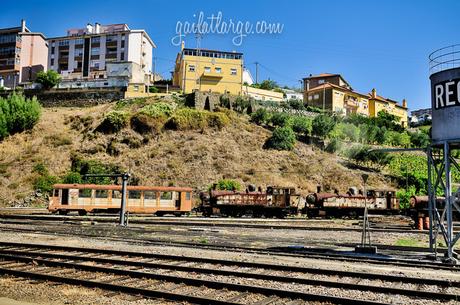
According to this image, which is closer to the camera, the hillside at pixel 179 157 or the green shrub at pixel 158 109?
the hillside at pixel 179 157

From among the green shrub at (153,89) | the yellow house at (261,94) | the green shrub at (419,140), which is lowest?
the green shrub at (419,140)

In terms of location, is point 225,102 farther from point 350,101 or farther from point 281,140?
point 350,101

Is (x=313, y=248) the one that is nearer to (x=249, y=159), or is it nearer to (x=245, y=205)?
(x=245, y=205)

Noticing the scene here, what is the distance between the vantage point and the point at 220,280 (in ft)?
33.2

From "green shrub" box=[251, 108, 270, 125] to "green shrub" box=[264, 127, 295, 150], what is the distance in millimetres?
5985

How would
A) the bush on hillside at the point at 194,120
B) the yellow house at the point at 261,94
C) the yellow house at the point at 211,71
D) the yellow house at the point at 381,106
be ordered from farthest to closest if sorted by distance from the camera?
the yellow house at the point at 381,106 → the yellow house at the point at 261,94 → the yellow house at the point at 211,71 → the bush on hillside at the point at 194,120

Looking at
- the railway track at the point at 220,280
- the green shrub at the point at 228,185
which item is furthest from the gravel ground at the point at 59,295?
the green shrub at the point at 228,185

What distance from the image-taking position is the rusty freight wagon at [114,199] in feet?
116

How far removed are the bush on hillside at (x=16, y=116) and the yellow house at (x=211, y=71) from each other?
2473cm

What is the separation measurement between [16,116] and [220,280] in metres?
63.6

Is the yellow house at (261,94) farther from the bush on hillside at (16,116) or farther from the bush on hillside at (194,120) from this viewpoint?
the bush on hillside at (16,116)

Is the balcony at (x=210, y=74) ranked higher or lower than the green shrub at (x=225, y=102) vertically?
higher

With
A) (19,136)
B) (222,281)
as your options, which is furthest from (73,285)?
(19,136)

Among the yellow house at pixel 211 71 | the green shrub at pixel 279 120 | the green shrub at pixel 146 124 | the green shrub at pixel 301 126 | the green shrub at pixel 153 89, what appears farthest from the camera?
the green shrub at pixel 153 89
